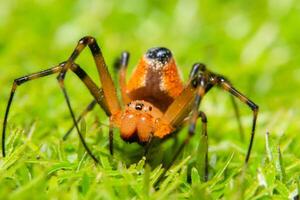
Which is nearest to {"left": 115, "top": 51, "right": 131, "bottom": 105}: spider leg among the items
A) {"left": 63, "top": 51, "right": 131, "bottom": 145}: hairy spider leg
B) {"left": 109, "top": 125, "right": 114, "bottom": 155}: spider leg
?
{"left": 63, "top": 51, "right": 131, "bottom": 145}: hairy spider leg

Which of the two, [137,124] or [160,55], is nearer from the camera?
[137,124]

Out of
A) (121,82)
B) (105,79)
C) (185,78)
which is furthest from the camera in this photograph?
(185,78)

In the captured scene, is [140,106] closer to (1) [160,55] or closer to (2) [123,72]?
(1) [160,55]

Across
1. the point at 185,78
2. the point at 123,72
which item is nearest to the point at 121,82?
the point at 123,72

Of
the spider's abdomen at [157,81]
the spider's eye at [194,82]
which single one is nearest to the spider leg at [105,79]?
the spider's abdomen at [157,81]

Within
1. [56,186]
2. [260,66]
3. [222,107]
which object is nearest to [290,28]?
[260,66]

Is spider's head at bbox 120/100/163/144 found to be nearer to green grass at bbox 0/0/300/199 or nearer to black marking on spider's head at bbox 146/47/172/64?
green grass at bbox 0/0/300/199

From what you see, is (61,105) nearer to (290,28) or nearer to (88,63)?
(88,63)
